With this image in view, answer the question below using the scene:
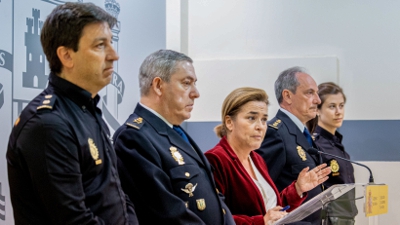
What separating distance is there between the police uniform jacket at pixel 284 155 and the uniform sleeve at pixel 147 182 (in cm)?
105

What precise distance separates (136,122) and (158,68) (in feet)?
0.98

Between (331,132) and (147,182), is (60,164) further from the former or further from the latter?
(331,132)

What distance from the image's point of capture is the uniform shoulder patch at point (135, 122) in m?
2.41

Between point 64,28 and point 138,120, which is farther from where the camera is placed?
point 138,120

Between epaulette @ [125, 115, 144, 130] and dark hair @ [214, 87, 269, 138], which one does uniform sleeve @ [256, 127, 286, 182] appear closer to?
dark hair @ [214, 87, 269, 138]

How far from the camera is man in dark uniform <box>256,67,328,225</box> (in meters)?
3.30

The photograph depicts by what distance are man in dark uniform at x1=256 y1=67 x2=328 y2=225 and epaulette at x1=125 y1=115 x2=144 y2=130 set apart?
3.44 feet

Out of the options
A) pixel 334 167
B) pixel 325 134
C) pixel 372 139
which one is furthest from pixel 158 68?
pixel 372 139

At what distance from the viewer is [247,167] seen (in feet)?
9.84

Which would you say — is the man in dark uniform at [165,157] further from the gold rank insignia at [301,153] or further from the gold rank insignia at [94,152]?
the gold rank insignia at [301,153]

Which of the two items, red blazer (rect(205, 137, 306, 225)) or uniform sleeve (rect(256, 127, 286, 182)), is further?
uniform sleeve (rect(256, 127, 286, 182))

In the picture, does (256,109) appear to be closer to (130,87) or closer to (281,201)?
(281,201)

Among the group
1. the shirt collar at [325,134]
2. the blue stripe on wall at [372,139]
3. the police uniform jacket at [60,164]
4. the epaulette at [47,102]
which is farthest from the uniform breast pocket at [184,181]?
the blue stripe on wall at [372,139]

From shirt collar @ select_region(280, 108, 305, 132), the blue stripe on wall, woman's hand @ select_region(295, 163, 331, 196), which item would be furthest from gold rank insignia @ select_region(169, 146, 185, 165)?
the blue stripe on wall
